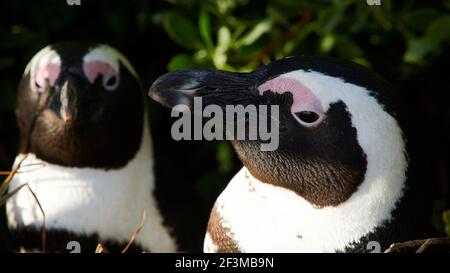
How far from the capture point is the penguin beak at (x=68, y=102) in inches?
66.6

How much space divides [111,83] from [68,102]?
151mm

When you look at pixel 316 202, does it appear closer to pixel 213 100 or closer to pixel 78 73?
pixel 213 100

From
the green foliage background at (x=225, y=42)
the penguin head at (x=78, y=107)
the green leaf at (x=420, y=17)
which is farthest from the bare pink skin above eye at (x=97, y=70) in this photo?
the green leaf at (x=420, y=17)

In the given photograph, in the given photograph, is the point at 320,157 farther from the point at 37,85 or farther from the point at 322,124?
the point at 37,85

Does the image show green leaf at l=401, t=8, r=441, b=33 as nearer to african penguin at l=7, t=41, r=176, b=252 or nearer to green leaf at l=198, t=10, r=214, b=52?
green leaf at l=198, t=10, r=214, b=52

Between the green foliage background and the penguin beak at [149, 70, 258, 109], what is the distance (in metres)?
0.49

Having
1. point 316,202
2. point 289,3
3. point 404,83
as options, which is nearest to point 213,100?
point 316,202

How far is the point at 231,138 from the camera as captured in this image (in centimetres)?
146

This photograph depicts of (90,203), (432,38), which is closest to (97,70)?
(90,203)

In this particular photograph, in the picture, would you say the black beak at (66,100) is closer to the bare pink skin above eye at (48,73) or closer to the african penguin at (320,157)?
the bare pink skin above eye at (48,73)

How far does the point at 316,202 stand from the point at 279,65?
0.26 m

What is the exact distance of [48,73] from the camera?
5.74ft

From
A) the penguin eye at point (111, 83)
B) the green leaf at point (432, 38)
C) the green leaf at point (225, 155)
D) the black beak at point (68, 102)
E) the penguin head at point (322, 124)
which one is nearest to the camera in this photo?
the penguin head at point (322, 124)
